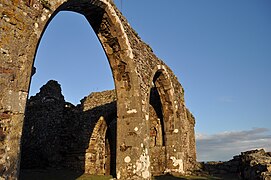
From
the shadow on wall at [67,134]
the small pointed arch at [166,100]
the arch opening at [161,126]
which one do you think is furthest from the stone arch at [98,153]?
the small pointed arch at [166,100]

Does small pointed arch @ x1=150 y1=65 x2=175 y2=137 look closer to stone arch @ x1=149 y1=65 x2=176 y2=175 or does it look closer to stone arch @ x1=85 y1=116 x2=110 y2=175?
stone arch @ x1=149 y1=65 x2=176 y2=175

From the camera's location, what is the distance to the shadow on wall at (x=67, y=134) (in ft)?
38.3

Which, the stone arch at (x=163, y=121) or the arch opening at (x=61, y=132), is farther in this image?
the arch opening at (x=61, y=132)

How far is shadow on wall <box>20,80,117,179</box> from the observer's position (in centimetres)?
1168

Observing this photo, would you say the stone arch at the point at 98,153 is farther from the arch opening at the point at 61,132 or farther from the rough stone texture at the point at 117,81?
the rough stone texture at the point at 117,81

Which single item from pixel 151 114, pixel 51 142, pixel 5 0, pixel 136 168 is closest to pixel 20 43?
pixel 5 0

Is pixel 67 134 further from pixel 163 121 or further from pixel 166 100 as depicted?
pixel 166 100

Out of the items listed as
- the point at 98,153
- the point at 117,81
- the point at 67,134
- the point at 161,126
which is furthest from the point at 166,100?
the point at 67,134

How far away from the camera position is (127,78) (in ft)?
21.9

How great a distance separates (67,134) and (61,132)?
32 cm

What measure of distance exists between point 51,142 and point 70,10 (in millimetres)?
7810

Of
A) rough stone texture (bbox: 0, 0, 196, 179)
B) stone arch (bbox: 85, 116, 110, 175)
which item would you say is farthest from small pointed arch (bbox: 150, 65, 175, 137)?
stone arch (bbox: 85, 116, 110, 175)

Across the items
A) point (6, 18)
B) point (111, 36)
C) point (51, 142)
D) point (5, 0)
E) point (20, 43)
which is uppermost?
point (111, 36)

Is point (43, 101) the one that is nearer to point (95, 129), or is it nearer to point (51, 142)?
point (51, 142)
